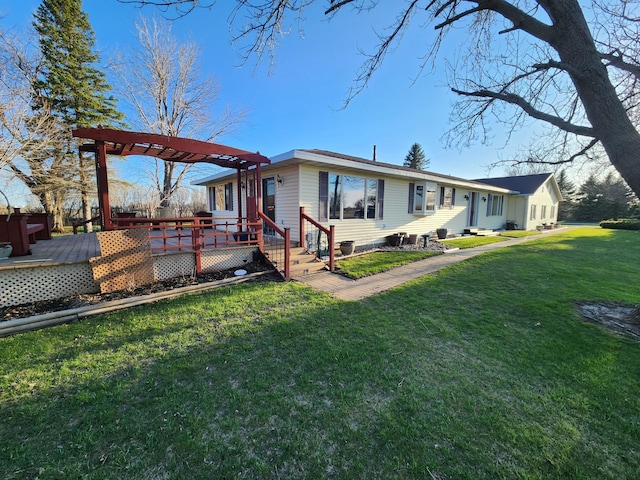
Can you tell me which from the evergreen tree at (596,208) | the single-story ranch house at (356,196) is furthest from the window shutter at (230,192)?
the evergreen tree at (596,208)

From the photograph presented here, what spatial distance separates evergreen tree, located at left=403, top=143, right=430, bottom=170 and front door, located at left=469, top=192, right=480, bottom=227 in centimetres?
2789

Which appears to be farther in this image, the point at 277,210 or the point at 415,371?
the point at 277,210

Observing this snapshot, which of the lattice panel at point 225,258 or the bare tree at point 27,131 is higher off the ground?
the bare tree at point 27,131

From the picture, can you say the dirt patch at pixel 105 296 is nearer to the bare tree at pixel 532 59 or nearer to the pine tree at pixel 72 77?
the bare tree at pixel 532 59

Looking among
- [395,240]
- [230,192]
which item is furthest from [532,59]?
[230,192]

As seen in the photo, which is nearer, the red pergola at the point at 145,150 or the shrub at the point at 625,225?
the red pergola at the point at 145,150

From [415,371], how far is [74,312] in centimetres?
485

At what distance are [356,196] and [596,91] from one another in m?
6.33

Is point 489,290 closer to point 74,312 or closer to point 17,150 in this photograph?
point 74,312

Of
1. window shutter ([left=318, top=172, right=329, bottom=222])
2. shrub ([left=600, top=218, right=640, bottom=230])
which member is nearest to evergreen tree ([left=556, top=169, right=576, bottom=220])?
shrub ([left=600, top=218, right=640, bottom=230])

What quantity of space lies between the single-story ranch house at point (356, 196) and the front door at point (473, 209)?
6cm

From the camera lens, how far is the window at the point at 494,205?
1794 centimetres

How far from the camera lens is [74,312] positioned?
3963mm

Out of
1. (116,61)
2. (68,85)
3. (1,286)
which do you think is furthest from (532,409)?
(68,85)
